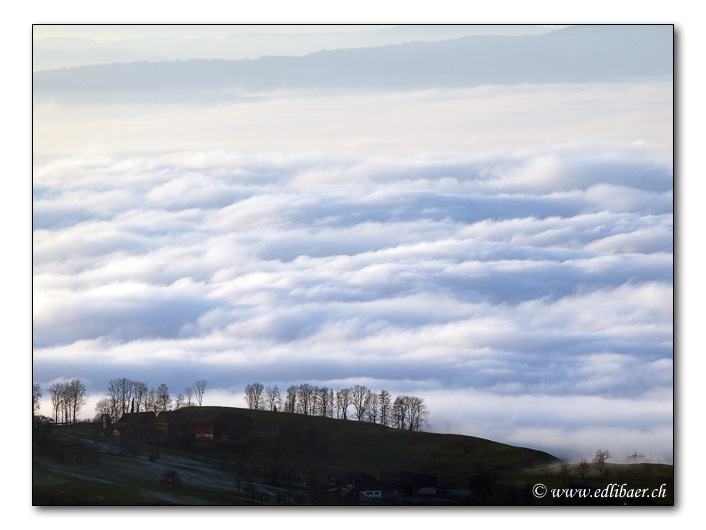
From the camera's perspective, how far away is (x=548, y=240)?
16797 mm

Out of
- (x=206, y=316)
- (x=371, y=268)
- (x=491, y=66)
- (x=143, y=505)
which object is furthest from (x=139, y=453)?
(x=491, y=66)

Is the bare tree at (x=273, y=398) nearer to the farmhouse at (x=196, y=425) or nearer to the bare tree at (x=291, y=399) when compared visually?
the bare tree at (x=291, y=399)

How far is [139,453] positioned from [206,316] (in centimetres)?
269

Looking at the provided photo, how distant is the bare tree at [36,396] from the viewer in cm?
1606

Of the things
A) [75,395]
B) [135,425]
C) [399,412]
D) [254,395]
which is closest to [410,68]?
[399,412]

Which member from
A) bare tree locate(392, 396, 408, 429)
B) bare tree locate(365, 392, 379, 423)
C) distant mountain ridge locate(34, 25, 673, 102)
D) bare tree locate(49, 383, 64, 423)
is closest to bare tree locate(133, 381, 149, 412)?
bare tree locate(49, 383, 64, 423)

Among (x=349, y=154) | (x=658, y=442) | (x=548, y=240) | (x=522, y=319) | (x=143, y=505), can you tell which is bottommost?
(x=143, y=505)

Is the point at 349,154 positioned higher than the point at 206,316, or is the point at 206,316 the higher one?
the point at 349,154

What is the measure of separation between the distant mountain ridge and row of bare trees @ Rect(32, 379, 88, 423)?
→ 5.20 m

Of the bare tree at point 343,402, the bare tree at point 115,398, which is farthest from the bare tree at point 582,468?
the bare tree at point 115,398

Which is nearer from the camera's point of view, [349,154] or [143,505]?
[143,505]

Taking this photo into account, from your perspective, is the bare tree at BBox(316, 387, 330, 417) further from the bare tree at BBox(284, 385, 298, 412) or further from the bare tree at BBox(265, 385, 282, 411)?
the bare tree at BBox(265, 385, 282, 411)

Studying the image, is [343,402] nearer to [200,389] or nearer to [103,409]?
[200,389]

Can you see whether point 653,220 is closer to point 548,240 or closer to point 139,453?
point 548,240
